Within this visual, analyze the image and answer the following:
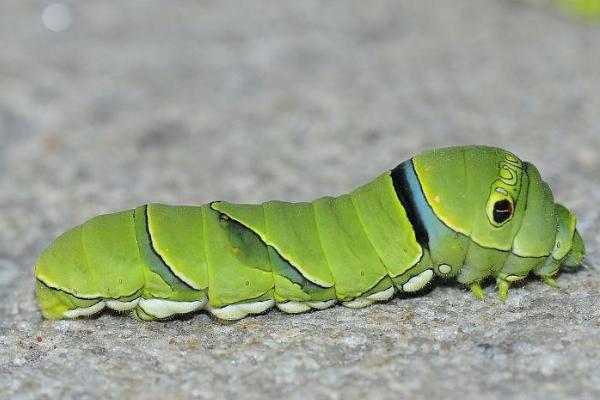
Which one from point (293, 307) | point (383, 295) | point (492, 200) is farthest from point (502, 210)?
point (293, 307)

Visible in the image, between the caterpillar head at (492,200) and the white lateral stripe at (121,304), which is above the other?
the caterpillar head at (492,200)

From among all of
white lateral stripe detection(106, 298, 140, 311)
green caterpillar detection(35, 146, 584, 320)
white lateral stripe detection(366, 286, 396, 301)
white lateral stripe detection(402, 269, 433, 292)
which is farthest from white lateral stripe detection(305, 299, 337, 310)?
white lateral stripe detection(106, 298, 140, 311)

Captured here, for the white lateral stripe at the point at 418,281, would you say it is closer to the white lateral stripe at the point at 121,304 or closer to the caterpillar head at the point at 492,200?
the caterpillar head at the point at 492,200

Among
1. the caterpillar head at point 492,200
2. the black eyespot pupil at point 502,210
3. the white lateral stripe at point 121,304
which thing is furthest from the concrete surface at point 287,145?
A: the black eyespot pupil at point 502,210

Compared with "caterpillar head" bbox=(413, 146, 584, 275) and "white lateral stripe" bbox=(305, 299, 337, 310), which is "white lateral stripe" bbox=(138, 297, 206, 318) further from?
"caterpillar head" bbox=(413, 146, 584, 275)

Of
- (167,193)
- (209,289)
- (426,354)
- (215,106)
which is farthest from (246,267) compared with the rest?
(215,106)

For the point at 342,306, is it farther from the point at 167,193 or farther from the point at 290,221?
the point at 167,193

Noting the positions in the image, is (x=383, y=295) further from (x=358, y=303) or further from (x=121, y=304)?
(x=121, y=304)
